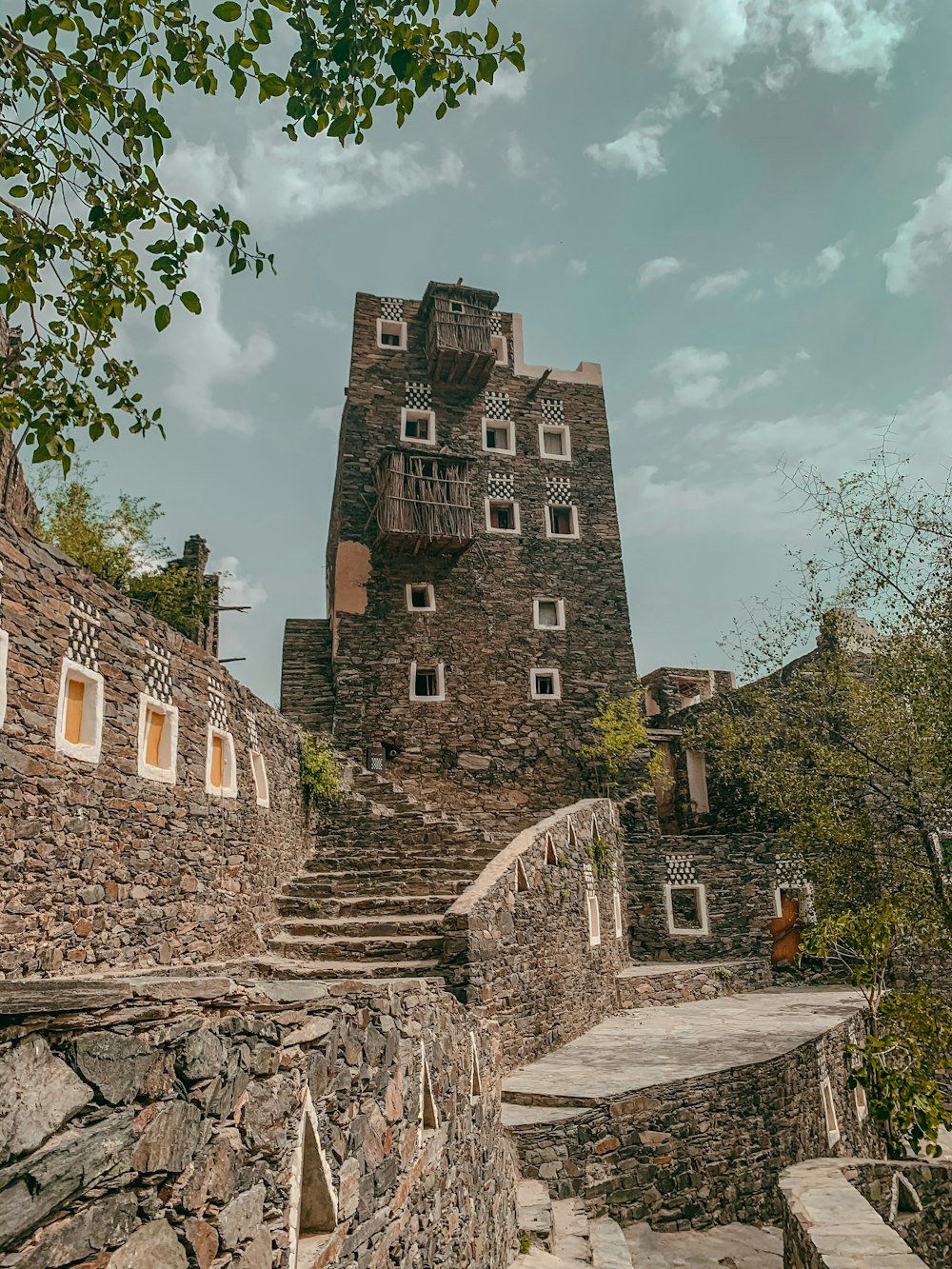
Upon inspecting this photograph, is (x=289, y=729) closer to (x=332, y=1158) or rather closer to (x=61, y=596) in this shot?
(x=61, y=596)

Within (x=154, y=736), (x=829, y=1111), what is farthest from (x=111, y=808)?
(x=829, y=1111)

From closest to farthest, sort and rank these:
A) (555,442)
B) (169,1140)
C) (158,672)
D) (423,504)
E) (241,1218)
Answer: (169,1140) → (241,1218) → (158,672) → (423,504) → (555,442)

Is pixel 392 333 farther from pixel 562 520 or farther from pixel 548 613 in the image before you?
pixel 548 613

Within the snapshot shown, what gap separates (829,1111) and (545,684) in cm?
971

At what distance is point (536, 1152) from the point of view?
7.62 meters

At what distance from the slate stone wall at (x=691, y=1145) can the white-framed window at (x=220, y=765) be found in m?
4.23

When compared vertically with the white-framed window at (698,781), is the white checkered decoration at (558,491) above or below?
above

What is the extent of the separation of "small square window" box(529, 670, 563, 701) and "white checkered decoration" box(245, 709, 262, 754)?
9.43 metres

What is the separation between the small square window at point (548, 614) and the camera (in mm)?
19188

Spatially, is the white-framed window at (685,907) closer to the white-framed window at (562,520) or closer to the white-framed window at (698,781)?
the white-framed window at (698,781)

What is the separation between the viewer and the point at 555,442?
21016mm

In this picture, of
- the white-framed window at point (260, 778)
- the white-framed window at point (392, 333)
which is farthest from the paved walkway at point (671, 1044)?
the white-framed window at point (392, 333)

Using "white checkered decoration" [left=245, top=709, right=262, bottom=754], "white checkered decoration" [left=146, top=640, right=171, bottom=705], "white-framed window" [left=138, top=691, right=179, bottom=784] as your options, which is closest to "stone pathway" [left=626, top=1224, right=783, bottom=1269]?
"white-framed window" [left=138, top=691, right=179, bottom=784]

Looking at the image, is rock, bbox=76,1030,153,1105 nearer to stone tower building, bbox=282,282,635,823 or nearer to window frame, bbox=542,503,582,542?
stone tower building, bbox=282,282,635,823
